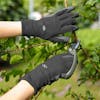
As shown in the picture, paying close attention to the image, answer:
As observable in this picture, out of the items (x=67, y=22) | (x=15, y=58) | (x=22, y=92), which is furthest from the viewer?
(x=15, y=58)

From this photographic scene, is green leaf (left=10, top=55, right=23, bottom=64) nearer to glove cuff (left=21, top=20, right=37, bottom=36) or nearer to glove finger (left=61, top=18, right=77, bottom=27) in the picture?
glove cuff (left=21, top=20, right=37, bottom=36)

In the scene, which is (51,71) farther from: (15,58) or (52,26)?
(15,58)

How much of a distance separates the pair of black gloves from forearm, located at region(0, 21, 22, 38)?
0.03 m

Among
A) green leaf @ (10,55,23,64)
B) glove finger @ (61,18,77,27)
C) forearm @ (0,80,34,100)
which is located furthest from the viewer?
green leaf @ (10,55,23,64)

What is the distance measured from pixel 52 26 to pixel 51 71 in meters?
0.29

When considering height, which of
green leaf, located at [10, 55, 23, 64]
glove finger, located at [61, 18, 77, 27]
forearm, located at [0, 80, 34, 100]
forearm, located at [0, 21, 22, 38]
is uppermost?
glove finger, located at [61, 18, 77, 27]

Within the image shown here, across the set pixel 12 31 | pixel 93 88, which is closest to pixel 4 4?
pixel 93 88

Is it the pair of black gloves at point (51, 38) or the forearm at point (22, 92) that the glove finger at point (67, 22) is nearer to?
the pair of black gloves at point (51, 38)

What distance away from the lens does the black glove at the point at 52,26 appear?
10.8 feet

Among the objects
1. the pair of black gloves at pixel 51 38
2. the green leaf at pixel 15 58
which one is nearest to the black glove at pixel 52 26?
the pair of black gloves at pixel 51 38

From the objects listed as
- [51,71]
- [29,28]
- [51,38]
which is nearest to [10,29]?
[29,28]

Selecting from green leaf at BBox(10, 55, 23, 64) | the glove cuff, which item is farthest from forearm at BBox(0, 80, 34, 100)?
green leaf at BBox(10, 55, 23, 64)

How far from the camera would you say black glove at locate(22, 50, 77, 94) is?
3.14m

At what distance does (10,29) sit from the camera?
10.9ft
